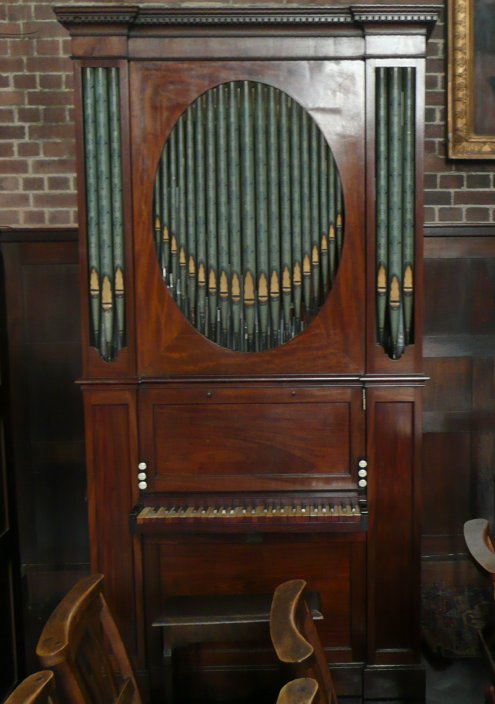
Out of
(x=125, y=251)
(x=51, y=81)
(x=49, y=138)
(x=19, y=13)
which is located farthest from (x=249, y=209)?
(x=19, y=13)

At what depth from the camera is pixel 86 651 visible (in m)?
1.78

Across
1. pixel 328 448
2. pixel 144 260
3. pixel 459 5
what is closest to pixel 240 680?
pixel 328 448

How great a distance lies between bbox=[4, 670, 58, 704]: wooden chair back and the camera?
130 centimetres

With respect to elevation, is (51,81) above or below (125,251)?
above

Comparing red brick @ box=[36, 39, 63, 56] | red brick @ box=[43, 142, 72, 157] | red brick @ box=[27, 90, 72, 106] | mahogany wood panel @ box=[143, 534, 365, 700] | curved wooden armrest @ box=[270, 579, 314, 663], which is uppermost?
red brick @ box=[36, 39, 63, 56]

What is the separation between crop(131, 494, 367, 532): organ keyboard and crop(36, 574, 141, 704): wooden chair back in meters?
0.76

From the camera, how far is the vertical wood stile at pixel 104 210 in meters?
2.77

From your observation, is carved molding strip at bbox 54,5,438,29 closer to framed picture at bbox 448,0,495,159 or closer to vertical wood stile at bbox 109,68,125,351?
vertical wood stile at bbox 109,68,125,351

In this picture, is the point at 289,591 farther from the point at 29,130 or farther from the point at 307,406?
the point at 29,130

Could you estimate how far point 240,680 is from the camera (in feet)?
9.85

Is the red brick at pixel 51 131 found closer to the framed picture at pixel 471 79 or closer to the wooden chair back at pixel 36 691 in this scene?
the framed picture at pixel 471 79

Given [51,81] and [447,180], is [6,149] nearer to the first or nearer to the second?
[51,81]

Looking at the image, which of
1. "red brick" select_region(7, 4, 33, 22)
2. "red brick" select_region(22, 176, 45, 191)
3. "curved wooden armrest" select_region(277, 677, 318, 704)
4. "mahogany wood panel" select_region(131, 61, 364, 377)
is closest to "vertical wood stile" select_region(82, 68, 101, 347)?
"mahogany wood panel" select_region(131, 61, 364, 377)

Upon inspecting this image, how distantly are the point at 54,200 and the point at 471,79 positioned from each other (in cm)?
221
